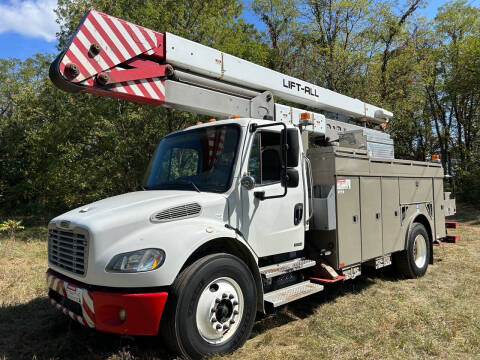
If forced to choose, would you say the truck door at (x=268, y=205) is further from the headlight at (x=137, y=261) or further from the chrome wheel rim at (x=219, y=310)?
the headlight at (x=137, y=261)

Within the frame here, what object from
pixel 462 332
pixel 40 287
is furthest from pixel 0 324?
pixel 462 332

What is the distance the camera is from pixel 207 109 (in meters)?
4.67

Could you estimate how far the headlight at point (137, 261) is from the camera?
3059 millimetres

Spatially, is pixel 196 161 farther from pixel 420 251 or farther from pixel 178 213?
pixel 420 251

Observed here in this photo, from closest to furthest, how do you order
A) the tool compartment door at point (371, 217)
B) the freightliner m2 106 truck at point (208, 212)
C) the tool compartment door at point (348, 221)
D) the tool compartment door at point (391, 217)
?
1. the freightliner m2 106 truck at point (208, 212)
2. the tool compartment door at point (348, 221)
3. the tool compartment door at point (371, 217)
4. the tool compartment door at point (391, 217)

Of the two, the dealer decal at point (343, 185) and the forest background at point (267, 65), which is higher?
the forest background at point (267, 65)

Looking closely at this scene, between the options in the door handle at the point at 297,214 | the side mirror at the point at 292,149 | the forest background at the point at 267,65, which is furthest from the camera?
the forest background at the point at 267,65

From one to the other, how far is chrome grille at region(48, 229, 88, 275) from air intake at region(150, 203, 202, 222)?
0.67 meters

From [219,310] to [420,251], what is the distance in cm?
503

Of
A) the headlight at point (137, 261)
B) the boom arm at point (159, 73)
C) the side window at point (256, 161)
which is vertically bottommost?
the headlight at point (137, 261)

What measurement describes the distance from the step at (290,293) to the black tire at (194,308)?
0.41 meters

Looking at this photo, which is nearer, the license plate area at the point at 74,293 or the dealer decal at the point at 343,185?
the license plate area at the point at 74,293

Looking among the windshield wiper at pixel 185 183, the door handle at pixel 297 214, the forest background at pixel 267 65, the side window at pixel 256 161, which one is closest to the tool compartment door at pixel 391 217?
the door handle at pixel 297 214

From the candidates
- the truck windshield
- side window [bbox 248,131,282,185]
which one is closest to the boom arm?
the truck windshield
